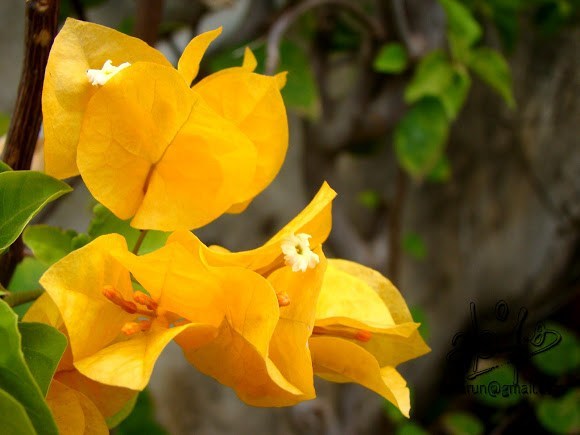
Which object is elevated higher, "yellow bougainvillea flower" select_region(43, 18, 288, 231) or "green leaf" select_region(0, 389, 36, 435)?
"yellow bougainvillea flower" select_region(43, 18, 288, 231)

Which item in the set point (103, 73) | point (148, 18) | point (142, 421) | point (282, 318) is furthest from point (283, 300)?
point (142, 421)

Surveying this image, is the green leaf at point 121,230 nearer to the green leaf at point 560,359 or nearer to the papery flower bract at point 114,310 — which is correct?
the papery flower bract at point 114,310

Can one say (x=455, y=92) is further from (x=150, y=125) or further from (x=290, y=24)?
(x=150, y=125)

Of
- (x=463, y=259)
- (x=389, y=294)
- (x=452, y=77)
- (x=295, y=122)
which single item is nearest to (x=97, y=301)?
(x=389, y=294)

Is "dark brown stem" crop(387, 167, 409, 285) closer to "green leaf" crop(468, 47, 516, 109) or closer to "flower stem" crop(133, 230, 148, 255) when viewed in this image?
"green leaf" crop(468, 47, 516, 109)

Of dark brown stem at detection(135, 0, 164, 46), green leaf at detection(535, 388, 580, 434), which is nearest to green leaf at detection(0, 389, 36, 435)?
dark brown stem at detection(135, 0, 164, 46)

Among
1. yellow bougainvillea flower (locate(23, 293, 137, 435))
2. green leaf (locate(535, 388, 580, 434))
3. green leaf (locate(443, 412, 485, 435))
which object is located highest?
yellow bougainvillea flower (locate(23, 293, 137, 435))
